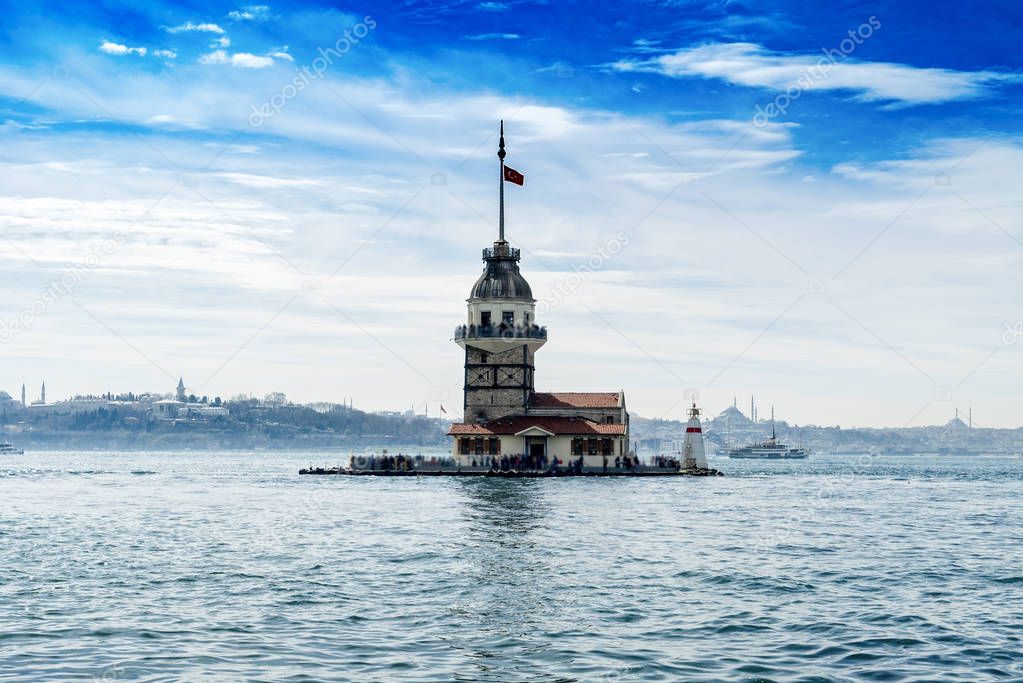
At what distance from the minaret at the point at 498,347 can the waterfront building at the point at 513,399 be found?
76 millimetres

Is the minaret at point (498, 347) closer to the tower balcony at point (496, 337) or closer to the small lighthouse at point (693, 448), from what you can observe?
the tower balcony at point (496, 337)

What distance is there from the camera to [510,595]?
2873cm

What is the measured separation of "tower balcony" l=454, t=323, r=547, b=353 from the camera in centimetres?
9169

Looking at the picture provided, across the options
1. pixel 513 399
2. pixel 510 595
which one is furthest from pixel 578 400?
pixel 510 595

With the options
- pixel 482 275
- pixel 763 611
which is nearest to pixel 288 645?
pixel 763 611

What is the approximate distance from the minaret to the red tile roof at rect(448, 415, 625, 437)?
162cm

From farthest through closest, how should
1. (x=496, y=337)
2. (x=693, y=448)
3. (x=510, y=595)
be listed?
(x=693, y=448) < (x=496, y=337) < (x=510, y=595)

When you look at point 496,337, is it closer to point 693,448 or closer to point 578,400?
point 578,400

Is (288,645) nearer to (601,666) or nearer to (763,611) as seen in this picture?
(601,666)

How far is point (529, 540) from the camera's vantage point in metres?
40.8

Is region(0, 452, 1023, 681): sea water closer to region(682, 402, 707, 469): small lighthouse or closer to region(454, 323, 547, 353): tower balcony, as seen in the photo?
region(454, 323, 547, 353): tower balcony

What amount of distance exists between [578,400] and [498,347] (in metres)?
7.39

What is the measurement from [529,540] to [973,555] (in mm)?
14242

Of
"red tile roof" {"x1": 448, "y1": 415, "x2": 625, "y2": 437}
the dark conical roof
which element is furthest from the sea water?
the dark conical roof
